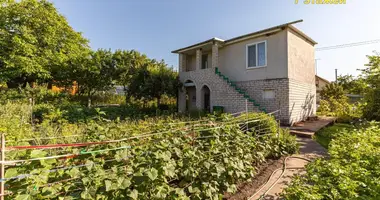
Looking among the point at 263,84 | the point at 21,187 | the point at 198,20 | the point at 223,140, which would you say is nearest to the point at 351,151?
the point at 223,140

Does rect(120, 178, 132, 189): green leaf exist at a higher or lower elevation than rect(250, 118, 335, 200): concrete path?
higher

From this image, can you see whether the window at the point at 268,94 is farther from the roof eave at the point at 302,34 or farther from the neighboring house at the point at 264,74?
the roof eave at the point at 302,34

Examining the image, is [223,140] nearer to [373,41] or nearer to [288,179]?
[288,179]

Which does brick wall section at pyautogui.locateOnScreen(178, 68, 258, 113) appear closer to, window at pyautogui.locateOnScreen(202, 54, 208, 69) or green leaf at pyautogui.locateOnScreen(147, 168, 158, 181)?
window at pyautogui.locateOnScreen(202, 54, 208, 69)

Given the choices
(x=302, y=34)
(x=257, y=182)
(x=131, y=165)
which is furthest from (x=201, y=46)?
(x=131, y=165)

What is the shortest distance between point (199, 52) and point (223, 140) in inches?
410

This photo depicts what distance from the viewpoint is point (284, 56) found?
9492 mm

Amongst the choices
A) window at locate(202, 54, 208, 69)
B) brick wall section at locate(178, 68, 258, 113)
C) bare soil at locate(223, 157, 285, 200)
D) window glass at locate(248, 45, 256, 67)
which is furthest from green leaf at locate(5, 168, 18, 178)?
window at locate(202, 54, 208, 69)

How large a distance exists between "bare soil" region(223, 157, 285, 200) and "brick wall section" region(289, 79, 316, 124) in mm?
5817

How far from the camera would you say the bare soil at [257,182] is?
294cm

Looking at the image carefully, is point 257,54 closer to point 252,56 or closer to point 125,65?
point 252,56

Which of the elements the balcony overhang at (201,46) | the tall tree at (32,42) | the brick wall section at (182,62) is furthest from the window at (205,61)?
the tall tree at (32,42)

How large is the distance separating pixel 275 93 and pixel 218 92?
322 cm

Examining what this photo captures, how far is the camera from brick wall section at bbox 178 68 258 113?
10367 millimetres
